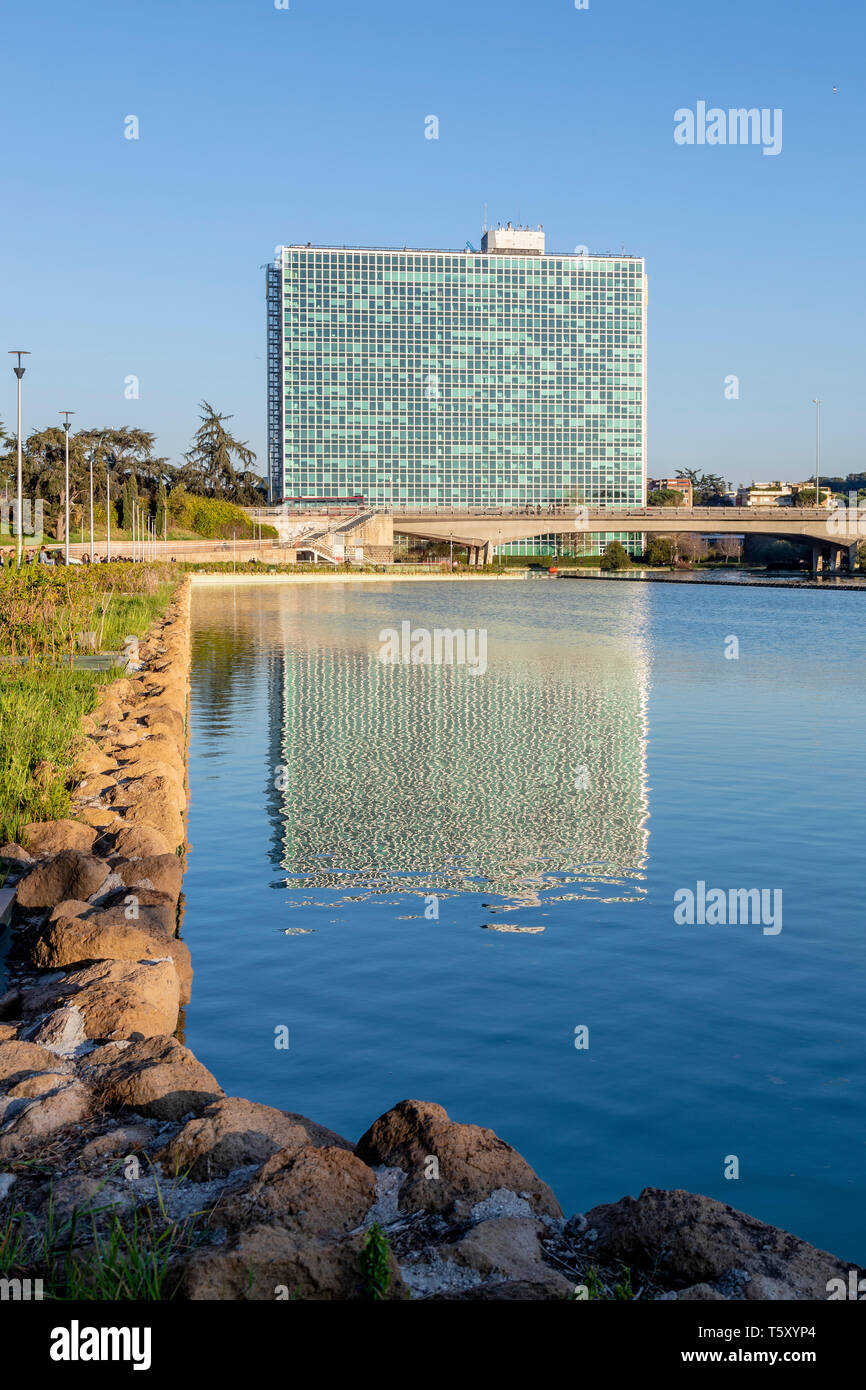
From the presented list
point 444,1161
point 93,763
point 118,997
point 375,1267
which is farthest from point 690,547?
point 375,1267

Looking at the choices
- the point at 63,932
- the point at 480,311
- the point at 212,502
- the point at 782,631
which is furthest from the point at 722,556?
the point at 63,932

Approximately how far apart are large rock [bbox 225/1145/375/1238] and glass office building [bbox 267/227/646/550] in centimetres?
16276

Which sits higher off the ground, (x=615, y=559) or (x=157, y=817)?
(x=615, y=559)

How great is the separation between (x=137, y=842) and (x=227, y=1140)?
519cm

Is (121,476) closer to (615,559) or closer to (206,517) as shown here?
(206,517)

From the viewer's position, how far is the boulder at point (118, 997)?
656 centimetres

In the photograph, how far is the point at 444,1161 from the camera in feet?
17.0

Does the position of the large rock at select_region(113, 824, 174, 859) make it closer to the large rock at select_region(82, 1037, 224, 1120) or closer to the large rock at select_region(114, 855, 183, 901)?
the large rock at select_region(114, 855, 183, 901)

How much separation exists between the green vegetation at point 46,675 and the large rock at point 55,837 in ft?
1.01

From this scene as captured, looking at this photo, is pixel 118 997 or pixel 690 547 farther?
pixel 690 547

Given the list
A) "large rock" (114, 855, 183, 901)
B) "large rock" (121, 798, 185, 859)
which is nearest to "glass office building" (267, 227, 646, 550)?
"large rock" (121, 798, 185, 859)

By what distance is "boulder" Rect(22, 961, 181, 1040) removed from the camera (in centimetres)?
656

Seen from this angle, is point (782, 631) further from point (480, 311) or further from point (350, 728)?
point (480, 311)

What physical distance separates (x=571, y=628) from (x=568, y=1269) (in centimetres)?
4476
